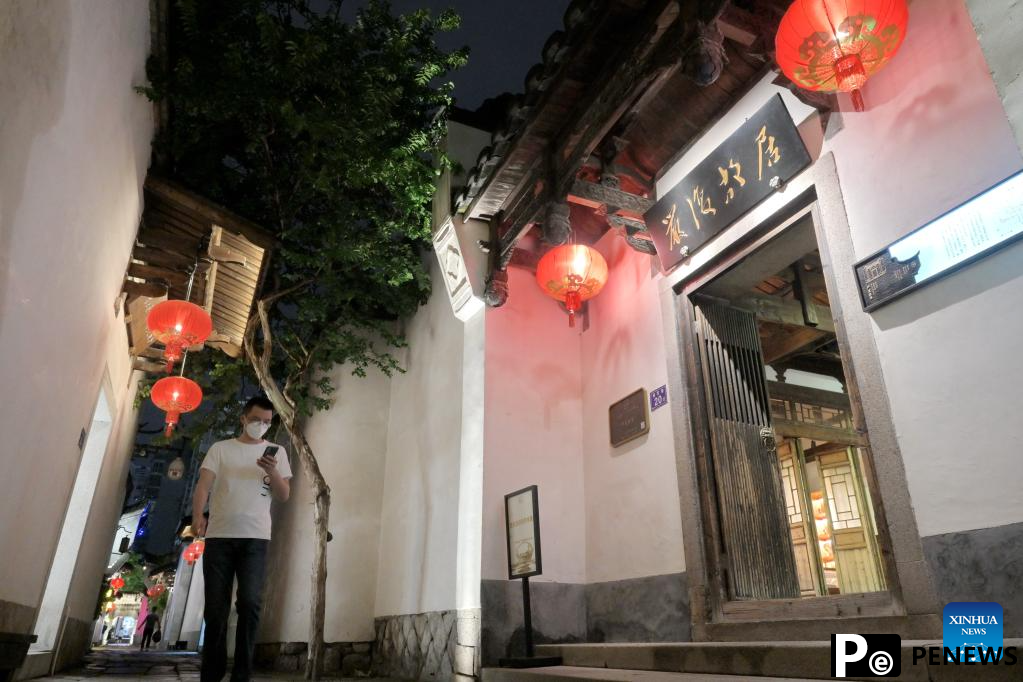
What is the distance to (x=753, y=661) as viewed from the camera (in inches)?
133

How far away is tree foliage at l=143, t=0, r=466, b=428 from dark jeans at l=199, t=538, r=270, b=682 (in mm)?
4761

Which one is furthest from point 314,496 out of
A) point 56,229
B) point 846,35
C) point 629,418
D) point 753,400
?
point 846,35

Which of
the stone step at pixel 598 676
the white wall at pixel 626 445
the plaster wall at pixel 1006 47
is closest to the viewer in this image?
the plaster wall at pixel 1006 47

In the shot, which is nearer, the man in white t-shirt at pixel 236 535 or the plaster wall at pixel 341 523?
the man in white t-shirt at pixel 236 535

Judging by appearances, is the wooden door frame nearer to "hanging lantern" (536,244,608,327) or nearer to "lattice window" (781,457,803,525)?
"hanging lantern" (536,244,608,327)

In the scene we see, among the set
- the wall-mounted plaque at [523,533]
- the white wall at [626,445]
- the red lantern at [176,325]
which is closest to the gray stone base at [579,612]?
the white wall at [626,445]

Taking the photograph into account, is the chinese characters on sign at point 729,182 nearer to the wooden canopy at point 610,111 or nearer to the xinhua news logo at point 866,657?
the wooden canopy at point 610,111

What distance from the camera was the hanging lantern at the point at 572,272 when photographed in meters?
6.14

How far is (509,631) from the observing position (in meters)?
A: 6.05

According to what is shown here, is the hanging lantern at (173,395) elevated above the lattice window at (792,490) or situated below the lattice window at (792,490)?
above

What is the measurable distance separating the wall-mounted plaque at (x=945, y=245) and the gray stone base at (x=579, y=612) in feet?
9.55

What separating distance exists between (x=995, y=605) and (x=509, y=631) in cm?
409

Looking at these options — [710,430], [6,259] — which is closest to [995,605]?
[710,430]

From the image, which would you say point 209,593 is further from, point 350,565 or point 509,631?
point 350,565
